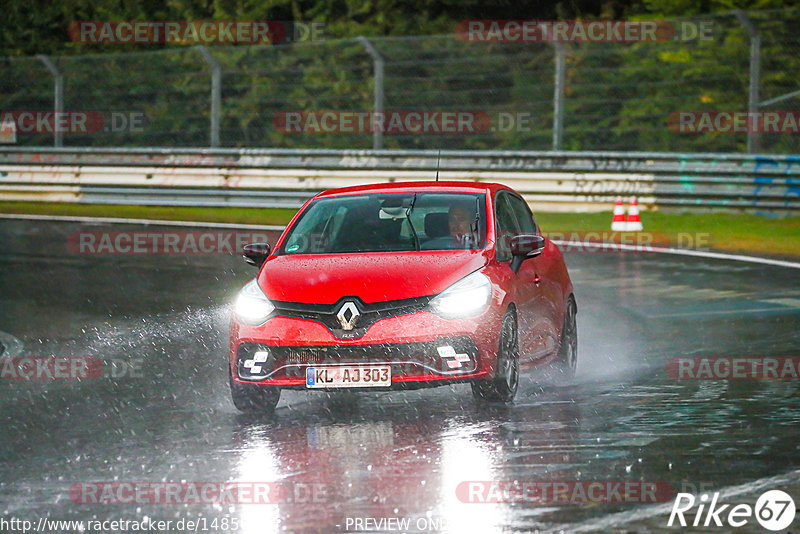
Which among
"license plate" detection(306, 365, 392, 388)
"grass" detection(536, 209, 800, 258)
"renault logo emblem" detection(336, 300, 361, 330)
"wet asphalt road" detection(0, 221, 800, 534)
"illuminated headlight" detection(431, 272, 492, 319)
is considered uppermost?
"grass" detection(536, 209, 800, 258)

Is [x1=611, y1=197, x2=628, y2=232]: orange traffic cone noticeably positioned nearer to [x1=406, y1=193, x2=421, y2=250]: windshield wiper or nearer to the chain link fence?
the chain link fence

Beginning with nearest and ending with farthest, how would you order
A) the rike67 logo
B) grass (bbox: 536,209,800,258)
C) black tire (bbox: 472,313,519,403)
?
1. the rike67 logo
2. black tire (bbox: 472,313,519,403)
3. grass (bbox: 536,209,800,258)

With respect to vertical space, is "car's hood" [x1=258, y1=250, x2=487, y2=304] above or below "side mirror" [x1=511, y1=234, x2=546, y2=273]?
below

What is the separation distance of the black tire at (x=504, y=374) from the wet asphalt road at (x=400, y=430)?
0.50ft

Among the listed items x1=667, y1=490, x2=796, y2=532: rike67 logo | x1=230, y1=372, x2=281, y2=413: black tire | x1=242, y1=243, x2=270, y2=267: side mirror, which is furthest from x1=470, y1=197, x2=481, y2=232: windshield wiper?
x1=667, y1=490, x2=796, y2=532: rike67 logo

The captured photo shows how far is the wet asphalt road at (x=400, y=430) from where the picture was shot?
282 inches

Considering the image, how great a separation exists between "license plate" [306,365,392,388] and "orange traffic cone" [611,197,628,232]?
49.1ft

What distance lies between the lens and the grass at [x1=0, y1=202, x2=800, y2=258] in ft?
73.0

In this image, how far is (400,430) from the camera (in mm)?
9094

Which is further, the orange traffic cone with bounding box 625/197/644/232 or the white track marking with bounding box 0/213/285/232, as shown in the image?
the white track marking with bounding box 0/213/285/232

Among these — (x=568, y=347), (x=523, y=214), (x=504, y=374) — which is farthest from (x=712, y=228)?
(x=504, y=374)

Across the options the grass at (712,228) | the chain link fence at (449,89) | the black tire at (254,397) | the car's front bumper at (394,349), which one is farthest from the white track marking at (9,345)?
the chain link fence at (449,89)

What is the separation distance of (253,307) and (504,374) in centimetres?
160

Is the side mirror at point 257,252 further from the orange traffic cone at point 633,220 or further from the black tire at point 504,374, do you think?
the orange traffic cone at point 633,220
